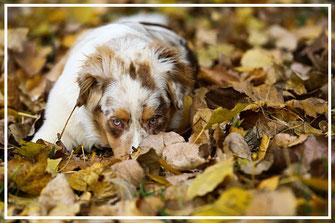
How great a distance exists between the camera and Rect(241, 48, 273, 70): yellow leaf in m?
5.10

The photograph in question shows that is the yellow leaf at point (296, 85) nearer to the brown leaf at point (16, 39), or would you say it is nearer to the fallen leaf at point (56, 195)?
the fallen leaf at point (56, 195)

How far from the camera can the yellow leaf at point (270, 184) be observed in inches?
98.0

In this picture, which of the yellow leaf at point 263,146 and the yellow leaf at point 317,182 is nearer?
the yellow leaf at point 317,182

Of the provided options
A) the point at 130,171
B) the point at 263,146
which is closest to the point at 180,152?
the point at 130,171

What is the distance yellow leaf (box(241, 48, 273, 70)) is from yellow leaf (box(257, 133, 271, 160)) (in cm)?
192

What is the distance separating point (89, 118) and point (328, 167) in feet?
6.68

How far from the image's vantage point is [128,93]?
3457mm

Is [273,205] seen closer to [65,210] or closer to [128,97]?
[65,210]

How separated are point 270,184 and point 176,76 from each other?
1.63 metres

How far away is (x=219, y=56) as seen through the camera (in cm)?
548

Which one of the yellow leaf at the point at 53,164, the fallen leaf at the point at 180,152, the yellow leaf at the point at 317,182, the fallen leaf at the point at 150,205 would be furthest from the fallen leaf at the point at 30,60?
the yellow leaf at the point at 317,182

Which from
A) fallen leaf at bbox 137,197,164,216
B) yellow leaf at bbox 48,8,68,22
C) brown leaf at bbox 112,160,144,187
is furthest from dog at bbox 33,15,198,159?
yellow leaf at bbox 48,8,68,22

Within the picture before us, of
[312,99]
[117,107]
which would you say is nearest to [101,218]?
[117,107]

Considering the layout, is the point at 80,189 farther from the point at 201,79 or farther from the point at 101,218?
the point at 201,79
